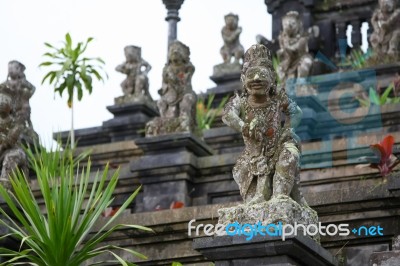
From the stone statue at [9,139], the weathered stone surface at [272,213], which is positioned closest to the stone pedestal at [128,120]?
the stone statue at [9,139]

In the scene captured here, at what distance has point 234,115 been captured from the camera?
36.0ft

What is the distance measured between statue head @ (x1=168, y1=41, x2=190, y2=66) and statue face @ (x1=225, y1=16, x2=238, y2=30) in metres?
7.06

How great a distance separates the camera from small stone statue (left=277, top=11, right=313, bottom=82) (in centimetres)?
1922

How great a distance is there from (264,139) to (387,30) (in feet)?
32.4

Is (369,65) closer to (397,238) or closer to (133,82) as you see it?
(133,82)

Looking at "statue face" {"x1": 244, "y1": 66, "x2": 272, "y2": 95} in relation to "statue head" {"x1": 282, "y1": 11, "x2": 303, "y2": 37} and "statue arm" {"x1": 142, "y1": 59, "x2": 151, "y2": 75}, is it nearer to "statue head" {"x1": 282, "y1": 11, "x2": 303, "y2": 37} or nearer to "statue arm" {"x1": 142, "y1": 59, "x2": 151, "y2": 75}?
"statue head" {"x1": 282, "y1": 11, "x2": 303, "y2": 37}

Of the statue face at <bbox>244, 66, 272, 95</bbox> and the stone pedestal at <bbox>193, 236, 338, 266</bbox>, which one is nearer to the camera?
the stone pedestal at <bbox>193, 236, 338, 266</bbox>

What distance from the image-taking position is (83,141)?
21.9 m

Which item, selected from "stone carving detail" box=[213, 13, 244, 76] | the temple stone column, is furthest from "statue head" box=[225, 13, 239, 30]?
the temple stone column

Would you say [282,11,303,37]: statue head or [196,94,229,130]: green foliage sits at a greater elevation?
[282,11,303,37]: statue head

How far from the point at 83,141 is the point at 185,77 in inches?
224

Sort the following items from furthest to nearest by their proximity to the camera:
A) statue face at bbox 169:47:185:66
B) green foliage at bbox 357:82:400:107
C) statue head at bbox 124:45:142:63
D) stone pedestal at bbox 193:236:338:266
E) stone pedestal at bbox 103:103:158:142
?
statue head at bbox 124:45:142:63, stone pedestal at bbox 103:103:158:142, green foliage at bbox 357:82:400:107, statue face at bbox 169:47:185:66, stone pedestal at bbox 193:236:338:266

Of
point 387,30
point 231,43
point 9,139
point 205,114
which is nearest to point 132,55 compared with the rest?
point 231,43

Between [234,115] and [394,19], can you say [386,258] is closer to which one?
[234,115]
